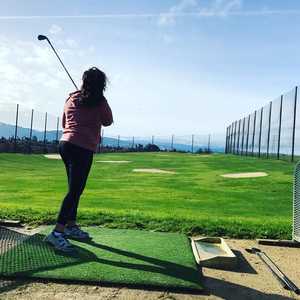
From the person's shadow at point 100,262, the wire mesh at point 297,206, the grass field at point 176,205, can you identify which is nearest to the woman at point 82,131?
the person's shadow at point 100,262

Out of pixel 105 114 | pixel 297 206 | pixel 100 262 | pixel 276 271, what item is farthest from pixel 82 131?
pixel 297 206

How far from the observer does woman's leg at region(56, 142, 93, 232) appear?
18.3 ft

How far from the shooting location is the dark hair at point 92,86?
569 cm

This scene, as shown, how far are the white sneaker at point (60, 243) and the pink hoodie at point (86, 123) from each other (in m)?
0.92

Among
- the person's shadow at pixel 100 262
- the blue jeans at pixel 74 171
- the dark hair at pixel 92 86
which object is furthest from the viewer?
the dark hair at pixel 92 86

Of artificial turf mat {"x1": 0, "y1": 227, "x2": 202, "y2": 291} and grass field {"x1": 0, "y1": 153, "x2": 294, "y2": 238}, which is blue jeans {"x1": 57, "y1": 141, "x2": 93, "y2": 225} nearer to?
artificial turf mat {"x1": 0, "y1": 227, "x2": 202, "y2": 291}

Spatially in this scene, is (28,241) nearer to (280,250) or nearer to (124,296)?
(124,296)

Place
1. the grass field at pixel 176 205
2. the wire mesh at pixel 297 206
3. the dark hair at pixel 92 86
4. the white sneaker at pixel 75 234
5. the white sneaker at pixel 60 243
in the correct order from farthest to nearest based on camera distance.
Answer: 1. the grass field at pixel 176 205
2. the wire mesh at pixel 297 206
3. the white sneaker at pixel 75 234
4. the dark hair at pixel 92 86
5. the white sneaker at pixel 60 243

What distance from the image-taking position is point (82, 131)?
570 centimetres

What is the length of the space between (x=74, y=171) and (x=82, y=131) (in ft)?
1.32

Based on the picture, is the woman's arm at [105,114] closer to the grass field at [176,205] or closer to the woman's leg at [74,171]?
the woman's leg at [74,171]

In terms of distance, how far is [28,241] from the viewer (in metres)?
5.70

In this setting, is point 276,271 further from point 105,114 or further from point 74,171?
point 105,114

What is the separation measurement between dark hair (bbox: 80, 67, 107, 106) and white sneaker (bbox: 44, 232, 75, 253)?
1.33m
